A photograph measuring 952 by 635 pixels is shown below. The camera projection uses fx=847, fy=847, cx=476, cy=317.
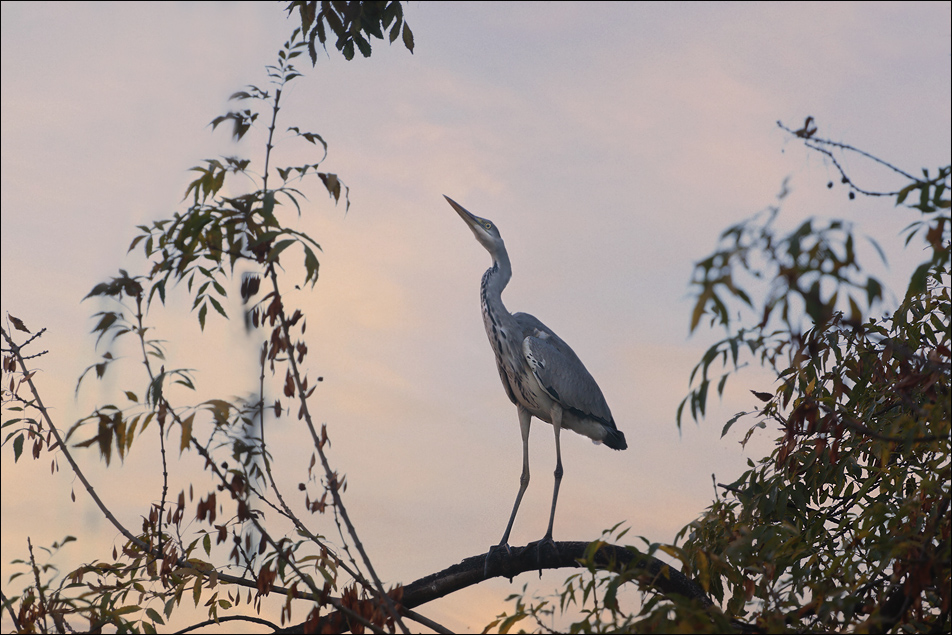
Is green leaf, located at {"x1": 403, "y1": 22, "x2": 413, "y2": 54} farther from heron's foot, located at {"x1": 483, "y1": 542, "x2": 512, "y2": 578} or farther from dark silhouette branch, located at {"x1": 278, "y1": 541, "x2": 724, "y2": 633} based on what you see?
heron's foot, located at {"x1": 483, "y1": 542, "x2": 512, "y2": 578}

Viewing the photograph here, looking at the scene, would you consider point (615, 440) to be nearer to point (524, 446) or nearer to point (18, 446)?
point (524, 446)

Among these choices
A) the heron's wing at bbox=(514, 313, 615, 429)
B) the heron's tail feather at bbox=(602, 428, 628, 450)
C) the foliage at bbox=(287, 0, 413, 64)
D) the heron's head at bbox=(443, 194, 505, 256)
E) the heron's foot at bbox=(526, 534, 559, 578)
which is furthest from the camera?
the heron's head at bbox=(443, 194, 505, 256)

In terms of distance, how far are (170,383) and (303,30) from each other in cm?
151

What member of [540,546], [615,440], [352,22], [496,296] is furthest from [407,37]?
[615,440]

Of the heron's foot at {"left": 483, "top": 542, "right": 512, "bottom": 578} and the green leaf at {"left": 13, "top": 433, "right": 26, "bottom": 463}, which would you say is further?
the heron's foot at {"left": 483, "top": 542, "right": 512, "bottom": 578}

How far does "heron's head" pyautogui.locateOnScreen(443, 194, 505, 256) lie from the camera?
691 cm

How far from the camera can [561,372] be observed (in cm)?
621

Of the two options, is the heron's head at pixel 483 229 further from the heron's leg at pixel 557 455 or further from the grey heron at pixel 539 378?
the heron's leg at pixel 557 455

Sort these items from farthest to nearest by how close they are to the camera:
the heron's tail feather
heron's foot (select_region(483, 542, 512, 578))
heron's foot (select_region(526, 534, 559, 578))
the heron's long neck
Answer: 1. the heron's tail feather
2. the heron's long neck
3. heron's foot (select_region(526, 534, 559, 578))
4. heron's foot (select_region(483, 542, 512, 578))

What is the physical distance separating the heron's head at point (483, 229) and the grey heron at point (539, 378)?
0.17 m

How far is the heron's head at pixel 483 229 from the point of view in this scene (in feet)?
22.7

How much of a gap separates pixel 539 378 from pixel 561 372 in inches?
8.3

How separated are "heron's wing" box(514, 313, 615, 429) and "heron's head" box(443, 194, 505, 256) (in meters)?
0.61

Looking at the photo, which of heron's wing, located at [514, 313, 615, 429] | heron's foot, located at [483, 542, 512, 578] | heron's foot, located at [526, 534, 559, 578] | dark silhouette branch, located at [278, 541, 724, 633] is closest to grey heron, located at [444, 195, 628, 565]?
heron's wing, located at [514, 313, 615, 429]
